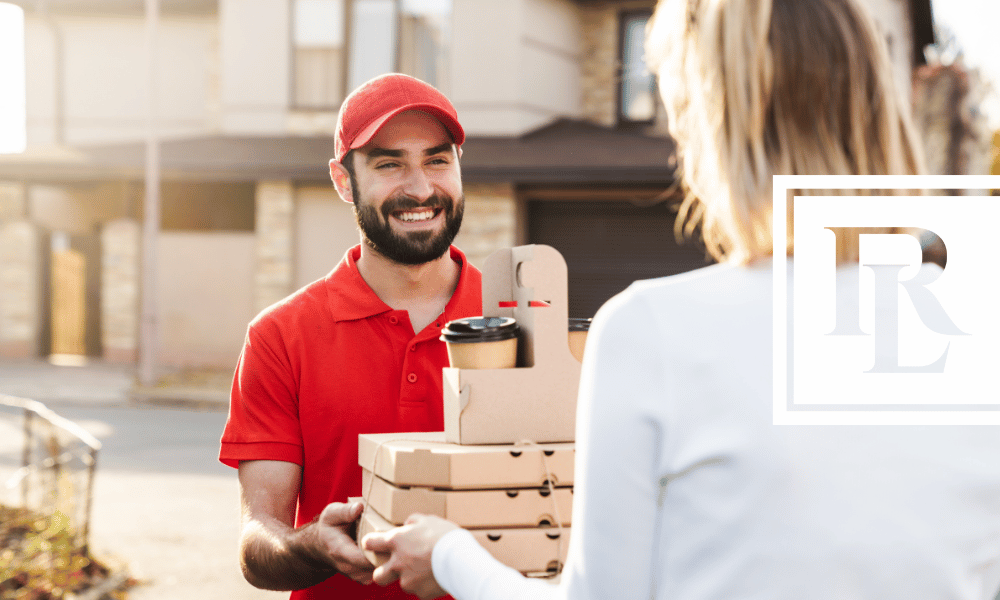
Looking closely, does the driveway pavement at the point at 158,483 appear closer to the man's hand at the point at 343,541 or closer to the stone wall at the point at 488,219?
the man's hand at the point at 343,541

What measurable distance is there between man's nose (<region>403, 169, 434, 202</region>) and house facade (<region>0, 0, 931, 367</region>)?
12.7 m

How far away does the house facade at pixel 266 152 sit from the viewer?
53.3 ft

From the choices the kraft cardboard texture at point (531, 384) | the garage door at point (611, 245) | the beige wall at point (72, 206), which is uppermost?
the beige wall at point (72, 206)

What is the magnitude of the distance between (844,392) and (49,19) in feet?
68.7

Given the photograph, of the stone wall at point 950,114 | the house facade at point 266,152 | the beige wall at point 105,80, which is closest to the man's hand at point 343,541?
the house facade at point 266,152

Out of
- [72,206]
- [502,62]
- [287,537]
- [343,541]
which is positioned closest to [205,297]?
[72,206]

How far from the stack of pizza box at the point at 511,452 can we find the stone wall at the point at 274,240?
14994 mm

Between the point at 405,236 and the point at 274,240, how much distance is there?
14660 millimetres

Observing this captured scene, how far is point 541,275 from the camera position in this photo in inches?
83.3

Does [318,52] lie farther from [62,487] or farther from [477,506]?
[477,506]

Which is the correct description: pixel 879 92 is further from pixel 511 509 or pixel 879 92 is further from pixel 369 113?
pixel 369 113

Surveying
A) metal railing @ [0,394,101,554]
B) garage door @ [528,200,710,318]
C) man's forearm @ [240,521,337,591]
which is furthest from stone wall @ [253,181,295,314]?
man's forearm @ [240,521,337,591]

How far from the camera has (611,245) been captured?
650 inches

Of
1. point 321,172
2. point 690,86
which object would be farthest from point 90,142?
point 690,86
